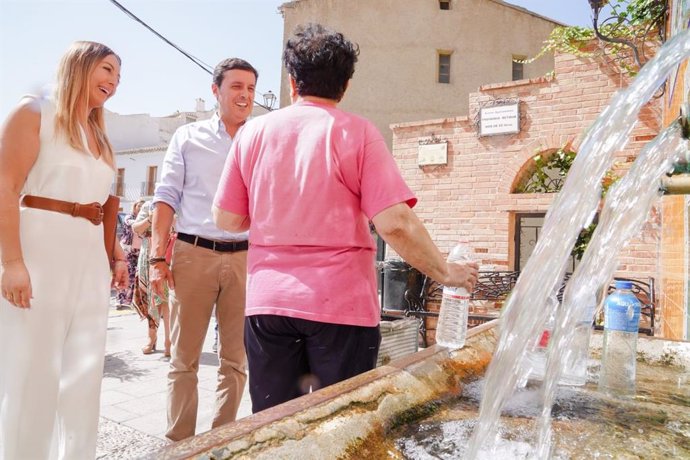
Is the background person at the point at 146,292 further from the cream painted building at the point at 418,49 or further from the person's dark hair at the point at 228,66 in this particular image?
the cream painted building at the point at 418,49

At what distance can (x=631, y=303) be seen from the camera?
161 centimetres

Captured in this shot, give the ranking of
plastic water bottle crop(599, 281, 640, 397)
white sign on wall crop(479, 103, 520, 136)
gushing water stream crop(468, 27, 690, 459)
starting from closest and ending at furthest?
1. gushing water stream crop(468, 27, 690, 459)
2. plastic water bottle crop(599, 281, 640, 397)
3. white sign on wall crop(479, 103, 520, 136)

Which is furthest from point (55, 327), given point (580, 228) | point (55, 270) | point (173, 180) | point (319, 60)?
point (580, 228)

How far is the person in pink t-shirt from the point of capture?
1.55m

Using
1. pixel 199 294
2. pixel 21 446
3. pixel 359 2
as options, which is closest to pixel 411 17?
pixel 359 2

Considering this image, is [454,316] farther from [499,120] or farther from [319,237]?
[499,120]

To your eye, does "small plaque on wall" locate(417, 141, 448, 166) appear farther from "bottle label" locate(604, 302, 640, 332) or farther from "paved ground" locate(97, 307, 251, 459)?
"bottle label" locate(604, 302, 640, 332)

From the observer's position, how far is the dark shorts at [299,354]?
1.57 metres

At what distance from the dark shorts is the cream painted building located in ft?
44.3

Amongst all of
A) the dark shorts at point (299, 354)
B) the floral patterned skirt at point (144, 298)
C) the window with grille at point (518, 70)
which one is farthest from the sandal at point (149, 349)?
the window with grille at point (518, 70)

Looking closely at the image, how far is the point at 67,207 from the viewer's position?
1872 mm

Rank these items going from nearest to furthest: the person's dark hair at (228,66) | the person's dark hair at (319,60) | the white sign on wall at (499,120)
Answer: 1. the person's dark hair at (319,60)
2. the person's dark hair at (228,66)
3. the white sign on wall at (499,120)

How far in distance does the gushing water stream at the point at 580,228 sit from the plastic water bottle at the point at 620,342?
26cm

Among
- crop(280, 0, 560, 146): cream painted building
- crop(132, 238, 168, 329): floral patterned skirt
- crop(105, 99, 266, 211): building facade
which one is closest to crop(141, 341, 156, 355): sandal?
crop(132, 238, 168, 329): floral patterned skirt
